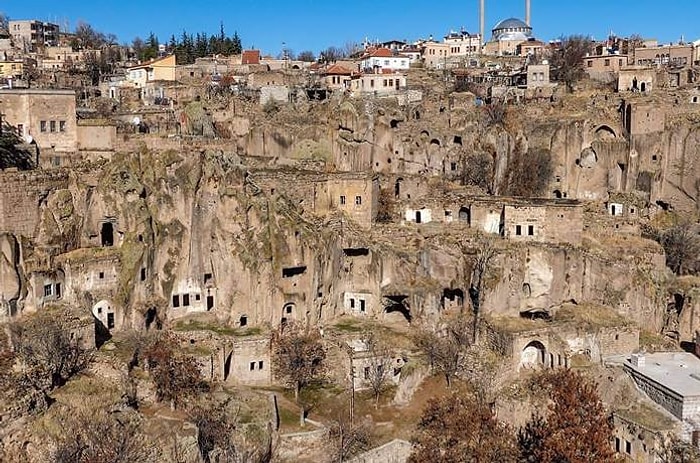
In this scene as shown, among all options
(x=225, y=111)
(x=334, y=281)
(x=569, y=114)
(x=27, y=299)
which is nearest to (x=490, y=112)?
(x=569, y=114)

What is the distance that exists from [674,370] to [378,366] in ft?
35.9

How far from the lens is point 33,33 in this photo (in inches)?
4063

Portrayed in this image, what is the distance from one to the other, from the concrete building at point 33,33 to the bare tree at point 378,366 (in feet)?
265

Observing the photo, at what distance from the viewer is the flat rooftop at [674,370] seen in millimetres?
27984

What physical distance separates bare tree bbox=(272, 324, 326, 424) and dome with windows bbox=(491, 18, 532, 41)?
6815 centimetres

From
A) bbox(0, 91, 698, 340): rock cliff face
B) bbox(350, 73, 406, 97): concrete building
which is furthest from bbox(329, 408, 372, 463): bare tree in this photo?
bbox(350, 73, 406, 97): concrete building

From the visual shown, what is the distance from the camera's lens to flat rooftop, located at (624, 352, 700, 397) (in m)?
28.0

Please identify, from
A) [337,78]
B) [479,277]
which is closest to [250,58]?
[337,78]

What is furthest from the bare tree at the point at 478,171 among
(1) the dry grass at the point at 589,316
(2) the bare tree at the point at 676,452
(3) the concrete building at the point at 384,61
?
(3) the concrete building at the point at 384,61

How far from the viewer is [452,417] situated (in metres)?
26.9

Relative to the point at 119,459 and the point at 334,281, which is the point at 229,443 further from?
the point at 334,281

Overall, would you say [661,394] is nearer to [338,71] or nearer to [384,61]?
[338,71]

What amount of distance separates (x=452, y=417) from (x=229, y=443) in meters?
7.35

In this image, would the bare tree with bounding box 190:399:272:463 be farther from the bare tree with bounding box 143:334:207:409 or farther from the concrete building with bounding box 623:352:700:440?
the concrete building with bounding box 623:352:700:440
